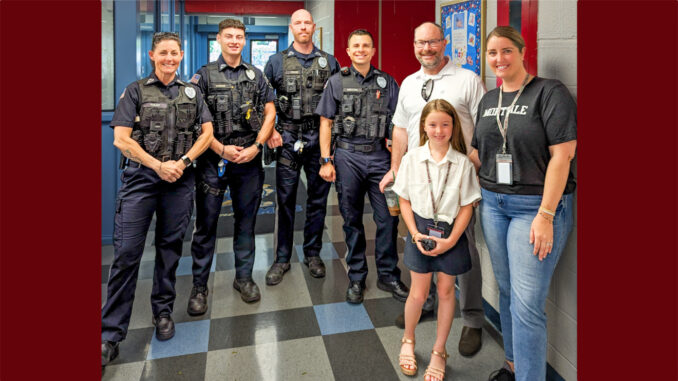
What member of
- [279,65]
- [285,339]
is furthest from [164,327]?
[279,65]

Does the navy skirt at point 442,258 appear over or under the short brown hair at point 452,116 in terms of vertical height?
under

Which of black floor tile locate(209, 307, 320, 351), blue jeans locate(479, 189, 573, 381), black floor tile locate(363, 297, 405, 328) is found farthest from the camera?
black floor tile locate(363, 297, 405, 328)

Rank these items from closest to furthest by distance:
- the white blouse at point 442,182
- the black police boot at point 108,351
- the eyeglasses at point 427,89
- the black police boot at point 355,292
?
the white blouse at point 442,182, the black police boot at point 108,351, the eyeglasses at point 427,89, the black police boot at point 355,292

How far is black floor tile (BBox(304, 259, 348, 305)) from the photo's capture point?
283cm

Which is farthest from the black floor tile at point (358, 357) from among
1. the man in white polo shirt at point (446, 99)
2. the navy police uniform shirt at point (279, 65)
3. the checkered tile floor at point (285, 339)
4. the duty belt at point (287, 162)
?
the navy police uniform shirt at point (279, 65)

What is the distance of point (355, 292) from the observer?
2770 mm

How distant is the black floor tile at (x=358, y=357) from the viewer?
2045mm

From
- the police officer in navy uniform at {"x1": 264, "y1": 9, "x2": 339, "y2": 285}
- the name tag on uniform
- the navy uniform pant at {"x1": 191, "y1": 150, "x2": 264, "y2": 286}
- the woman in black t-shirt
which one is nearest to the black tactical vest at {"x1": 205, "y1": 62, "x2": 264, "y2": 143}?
the navy uniform pant at {"x1": 191, "y1": 150, "x2": 264, "y2": 286}

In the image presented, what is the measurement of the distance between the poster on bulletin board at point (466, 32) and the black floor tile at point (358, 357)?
5.14 ft

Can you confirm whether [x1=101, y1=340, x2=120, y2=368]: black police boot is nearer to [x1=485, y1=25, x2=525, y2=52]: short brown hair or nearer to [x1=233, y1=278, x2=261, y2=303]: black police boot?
[x1=233, y1=278, x2=261, y2=303]: black police boot

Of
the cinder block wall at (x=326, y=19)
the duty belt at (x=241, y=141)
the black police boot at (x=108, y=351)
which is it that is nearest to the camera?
the black police boot at (x=108, y=351)

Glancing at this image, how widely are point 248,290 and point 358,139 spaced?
1.19 m

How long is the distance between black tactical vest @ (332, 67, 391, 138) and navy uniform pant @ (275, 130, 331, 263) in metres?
0.42

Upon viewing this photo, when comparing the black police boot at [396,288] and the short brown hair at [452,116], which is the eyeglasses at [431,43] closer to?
the short brown hair at [452,116]
